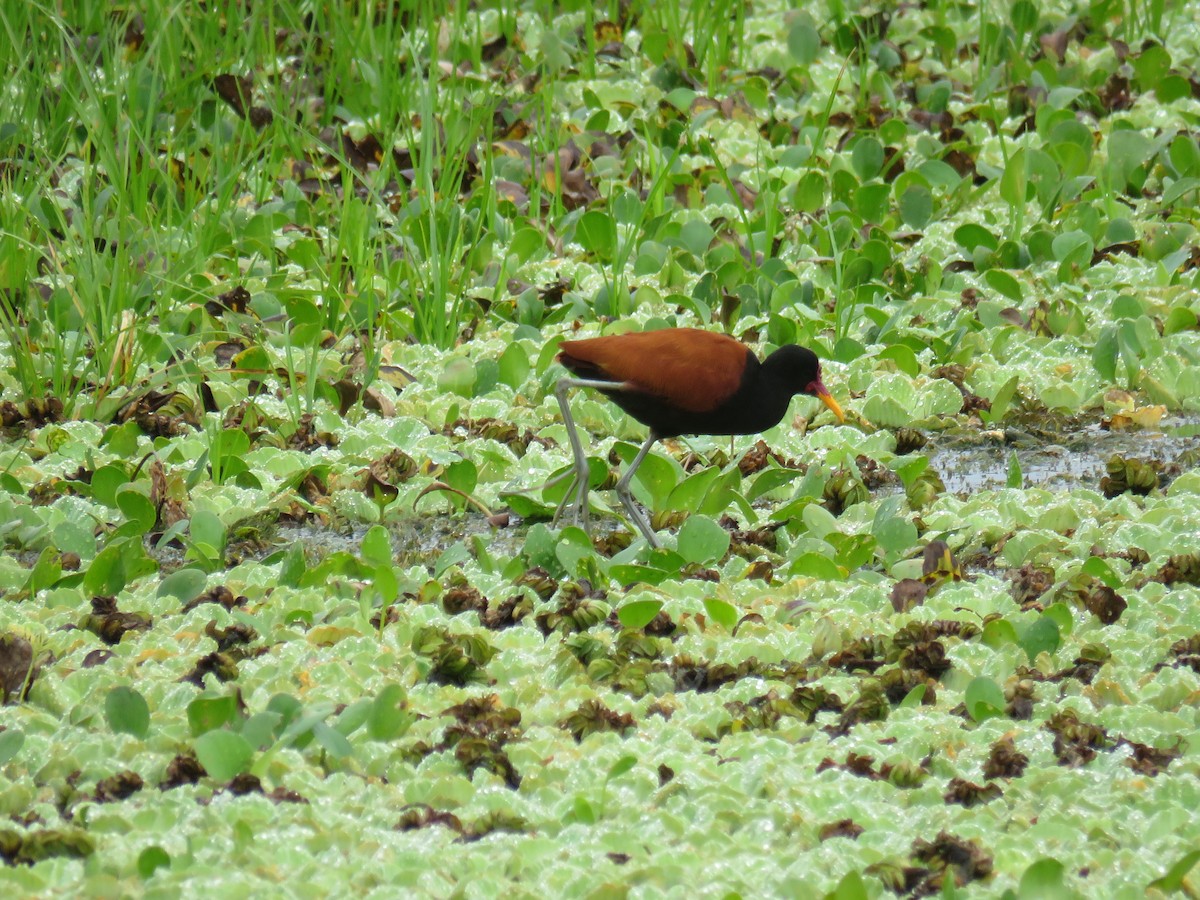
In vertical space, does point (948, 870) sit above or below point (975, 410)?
above

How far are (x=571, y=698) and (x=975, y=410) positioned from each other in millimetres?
2417

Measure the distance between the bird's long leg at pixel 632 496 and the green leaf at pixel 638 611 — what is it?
64 cm

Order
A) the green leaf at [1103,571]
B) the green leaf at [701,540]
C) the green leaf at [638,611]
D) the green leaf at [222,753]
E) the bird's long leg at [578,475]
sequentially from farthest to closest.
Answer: the bird's long leg at [578,475] < the green leaf at [701,540] < the green leaf at [1103,571] < the green leaf at [638,611] < the green leaf at [222,753]

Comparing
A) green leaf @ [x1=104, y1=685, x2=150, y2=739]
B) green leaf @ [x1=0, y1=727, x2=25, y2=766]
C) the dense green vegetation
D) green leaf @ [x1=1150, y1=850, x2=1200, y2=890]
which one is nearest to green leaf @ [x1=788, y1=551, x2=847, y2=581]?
the dense green vegetation

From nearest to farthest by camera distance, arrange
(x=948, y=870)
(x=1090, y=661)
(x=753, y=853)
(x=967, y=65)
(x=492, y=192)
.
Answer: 1. (x=948, y=870)
2. (x=753, y=853)
3. (x=1090, y=661)
4. (x=492, y=192)
5. (x=967, y=65)

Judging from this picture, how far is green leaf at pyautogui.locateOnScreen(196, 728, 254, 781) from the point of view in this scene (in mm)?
3152

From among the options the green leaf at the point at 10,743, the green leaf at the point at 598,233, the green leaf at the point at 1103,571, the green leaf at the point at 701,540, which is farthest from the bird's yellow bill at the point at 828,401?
the green leaf at the point at 10,743

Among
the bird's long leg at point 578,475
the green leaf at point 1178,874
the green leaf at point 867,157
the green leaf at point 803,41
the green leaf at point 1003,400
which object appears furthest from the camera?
the green leaf at point 803,41

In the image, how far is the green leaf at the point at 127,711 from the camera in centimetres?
330

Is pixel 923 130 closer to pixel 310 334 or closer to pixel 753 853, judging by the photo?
pixel 310 334

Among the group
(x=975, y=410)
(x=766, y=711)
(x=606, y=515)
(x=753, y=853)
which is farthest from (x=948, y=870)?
(x=975, y=410)

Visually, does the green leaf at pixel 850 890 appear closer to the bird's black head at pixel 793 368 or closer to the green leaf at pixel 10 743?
the green leaf at pixel 10 743

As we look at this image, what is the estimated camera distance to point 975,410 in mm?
5469

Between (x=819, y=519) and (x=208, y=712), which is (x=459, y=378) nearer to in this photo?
(x=819, y=519)
